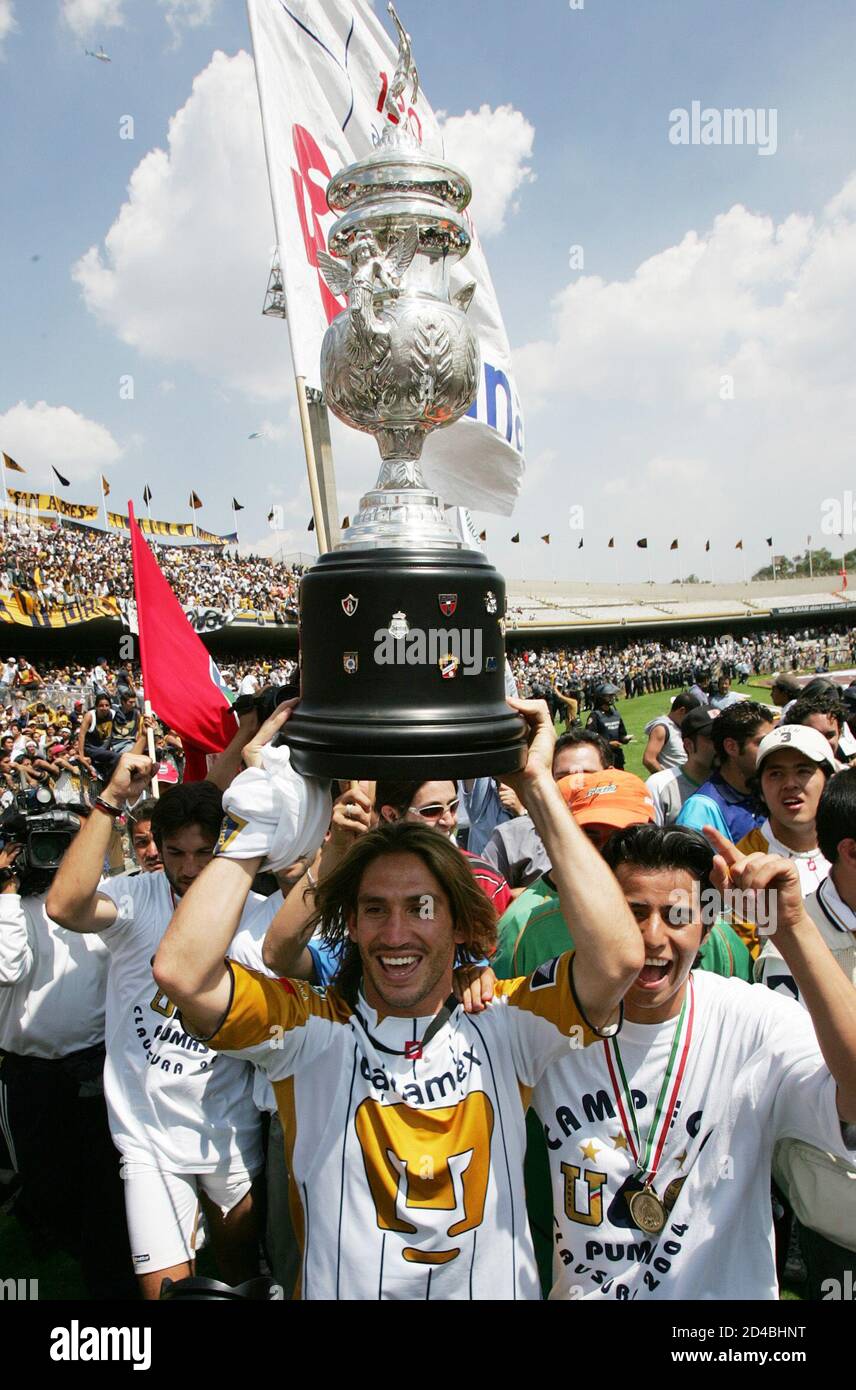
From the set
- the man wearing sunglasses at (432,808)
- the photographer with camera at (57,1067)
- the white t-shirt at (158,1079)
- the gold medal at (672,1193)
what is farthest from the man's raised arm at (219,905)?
the photographer with camera at (57,1067)

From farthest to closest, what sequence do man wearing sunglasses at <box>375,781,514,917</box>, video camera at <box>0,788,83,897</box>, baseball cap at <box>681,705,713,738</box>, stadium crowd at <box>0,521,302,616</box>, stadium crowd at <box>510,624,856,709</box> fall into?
stadium crowd at <box>510,624,856,709</box>
stadium crowd at <box>0,521,302,616</box>
baseball cap at <box>681,705,713,738</box>
video camera at <box>0,788,83,897</box>
man wearing sunglasses at <box>375,781,514,917</box>

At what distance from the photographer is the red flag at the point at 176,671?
3.91 m

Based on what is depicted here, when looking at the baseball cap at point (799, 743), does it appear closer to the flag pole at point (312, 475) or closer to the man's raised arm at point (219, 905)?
the flag pole at point (312, 475)

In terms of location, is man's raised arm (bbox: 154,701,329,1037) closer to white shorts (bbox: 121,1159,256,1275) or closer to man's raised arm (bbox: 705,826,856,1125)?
man's raised arm (bbox: 705,826,856,1125)

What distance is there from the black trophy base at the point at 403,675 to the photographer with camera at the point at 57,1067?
1.84 meters

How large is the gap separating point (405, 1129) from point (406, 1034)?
188 millimetres

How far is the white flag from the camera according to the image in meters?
3.67

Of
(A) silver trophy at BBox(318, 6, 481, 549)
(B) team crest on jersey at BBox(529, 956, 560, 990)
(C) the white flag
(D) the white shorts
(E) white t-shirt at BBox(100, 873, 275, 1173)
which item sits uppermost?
(C) the white flag

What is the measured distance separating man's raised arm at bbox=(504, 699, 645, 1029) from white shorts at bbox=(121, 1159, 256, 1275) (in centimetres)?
165

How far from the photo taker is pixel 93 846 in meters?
2.56

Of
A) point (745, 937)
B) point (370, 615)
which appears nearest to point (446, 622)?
point (370, 615)

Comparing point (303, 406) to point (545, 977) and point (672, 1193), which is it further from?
point (672, 1193)

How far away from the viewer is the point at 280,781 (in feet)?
5.68

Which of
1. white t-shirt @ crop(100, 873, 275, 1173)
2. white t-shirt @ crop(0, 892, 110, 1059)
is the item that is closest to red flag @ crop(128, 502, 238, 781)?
white t-shirt @ crop(0, 892, 110, 1059)
